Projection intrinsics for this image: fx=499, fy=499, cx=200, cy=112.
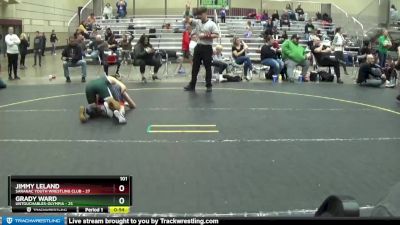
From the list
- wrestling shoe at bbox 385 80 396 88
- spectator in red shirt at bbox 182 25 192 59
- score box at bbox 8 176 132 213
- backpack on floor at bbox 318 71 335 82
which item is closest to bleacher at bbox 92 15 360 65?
spectator in red shirt at bbox 182 25 192 59

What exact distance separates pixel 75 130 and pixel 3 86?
6.48 meters

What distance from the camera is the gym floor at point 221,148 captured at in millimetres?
4383

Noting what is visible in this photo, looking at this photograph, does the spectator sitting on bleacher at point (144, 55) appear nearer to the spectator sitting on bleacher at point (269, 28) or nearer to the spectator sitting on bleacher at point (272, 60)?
the spectator sitting on bleacher at point (272, 60)

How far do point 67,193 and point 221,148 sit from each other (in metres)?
4.76

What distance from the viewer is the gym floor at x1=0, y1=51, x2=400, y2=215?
4.38 metres

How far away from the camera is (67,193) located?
1.42 metres

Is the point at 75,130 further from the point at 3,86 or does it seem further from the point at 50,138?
the point at 3,86

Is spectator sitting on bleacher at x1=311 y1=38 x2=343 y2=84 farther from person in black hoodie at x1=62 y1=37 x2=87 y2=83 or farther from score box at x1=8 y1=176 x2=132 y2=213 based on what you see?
score box at x1=8 y1=176 x2=132 y2=213

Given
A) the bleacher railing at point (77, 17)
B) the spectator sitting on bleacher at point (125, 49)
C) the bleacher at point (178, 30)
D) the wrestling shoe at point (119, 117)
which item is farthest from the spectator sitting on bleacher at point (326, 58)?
the bleacher railing at point (77, 17)

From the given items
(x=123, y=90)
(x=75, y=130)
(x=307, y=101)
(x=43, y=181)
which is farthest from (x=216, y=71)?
(x=43, y=181)

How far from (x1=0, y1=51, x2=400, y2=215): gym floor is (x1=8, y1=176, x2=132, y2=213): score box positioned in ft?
8.27

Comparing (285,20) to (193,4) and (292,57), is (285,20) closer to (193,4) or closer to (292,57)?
(193,4)

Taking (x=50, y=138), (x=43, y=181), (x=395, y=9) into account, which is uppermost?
(x=395, y=9)

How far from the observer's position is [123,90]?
873cm
